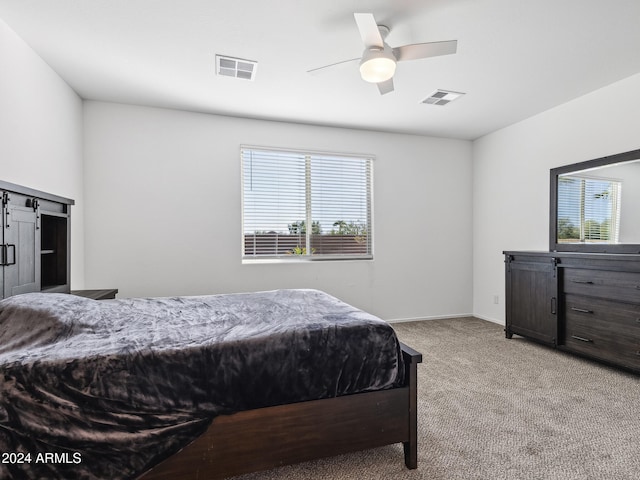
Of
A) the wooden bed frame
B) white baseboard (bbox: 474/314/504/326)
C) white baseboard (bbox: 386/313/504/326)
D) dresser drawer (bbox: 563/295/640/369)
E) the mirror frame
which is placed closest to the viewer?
the wooden bed frame

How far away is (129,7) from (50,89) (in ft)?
4.56

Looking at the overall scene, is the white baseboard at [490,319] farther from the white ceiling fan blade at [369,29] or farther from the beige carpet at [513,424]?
the white ceiling fan blade at [369,29]

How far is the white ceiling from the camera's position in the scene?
7.10 feet

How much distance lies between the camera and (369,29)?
79.4 inches

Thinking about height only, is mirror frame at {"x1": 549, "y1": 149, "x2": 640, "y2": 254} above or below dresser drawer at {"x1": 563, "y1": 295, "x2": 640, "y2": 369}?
above

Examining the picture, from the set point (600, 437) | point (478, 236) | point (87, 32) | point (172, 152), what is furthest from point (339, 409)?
point (478, 236)

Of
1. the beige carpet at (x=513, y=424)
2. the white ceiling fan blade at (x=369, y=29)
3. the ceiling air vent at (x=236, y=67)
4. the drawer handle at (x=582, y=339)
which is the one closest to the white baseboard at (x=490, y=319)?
the beige carpet at (x=513, y=424)

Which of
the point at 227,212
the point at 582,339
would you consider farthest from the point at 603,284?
the point at 227,212

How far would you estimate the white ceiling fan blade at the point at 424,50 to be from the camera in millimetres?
2109

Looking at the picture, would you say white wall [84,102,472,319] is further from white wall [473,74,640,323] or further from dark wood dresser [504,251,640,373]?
dark wood dresser [504,251,640,373]

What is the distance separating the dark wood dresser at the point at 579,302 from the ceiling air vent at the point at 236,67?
3.40 m

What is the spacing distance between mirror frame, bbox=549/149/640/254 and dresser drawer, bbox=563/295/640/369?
491mm

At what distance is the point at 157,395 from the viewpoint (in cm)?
135

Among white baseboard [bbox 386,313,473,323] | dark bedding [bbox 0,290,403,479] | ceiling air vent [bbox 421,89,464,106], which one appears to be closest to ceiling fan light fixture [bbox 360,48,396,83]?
ceiling air vent [bbox 421,89,464,106]
